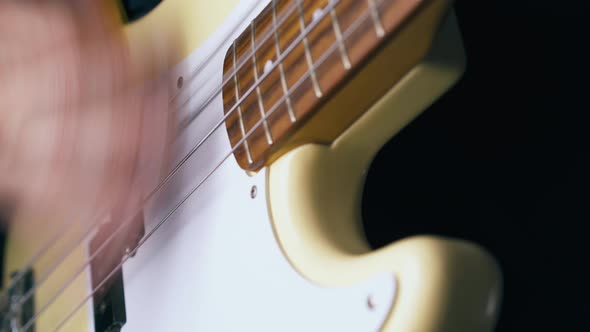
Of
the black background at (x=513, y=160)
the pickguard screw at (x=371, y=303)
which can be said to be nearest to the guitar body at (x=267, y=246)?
the pickguard screw at (x=371, y=303)

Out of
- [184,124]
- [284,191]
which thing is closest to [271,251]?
[284,191]

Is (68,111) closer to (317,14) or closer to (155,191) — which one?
(155,191)

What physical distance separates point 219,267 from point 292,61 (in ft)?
0.49

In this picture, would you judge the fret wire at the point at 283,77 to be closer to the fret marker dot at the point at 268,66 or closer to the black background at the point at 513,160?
the fret marker dot at the point at 268,66

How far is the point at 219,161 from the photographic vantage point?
0.45m

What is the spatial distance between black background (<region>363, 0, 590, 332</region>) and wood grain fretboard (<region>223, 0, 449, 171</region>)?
15 cm

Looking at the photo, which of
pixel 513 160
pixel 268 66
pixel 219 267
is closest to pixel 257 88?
pixel 268 66

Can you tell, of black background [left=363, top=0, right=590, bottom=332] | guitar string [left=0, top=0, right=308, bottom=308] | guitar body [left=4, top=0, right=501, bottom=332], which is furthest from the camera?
black background [left=363, top=0, right=590, bottom=332]

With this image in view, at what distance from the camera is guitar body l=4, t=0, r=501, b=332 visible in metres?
0.32

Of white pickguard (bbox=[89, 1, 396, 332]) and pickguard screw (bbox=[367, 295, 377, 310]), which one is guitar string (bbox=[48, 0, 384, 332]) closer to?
white pickguard (bbox=[89, 1, 396, 332])

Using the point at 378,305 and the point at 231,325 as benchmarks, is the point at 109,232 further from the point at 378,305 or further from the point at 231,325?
the point at 378,305

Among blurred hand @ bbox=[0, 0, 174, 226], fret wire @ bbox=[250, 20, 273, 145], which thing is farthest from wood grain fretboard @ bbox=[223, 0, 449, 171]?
blurred hand @ bbox=[0, 0, 174, 226]

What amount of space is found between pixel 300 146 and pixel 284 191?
0.10 feet

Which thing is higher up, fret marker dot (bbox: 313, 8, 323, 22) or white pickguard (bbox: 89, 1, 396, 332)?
fret marker dot (bbox: 313, 8, 323, 22)
